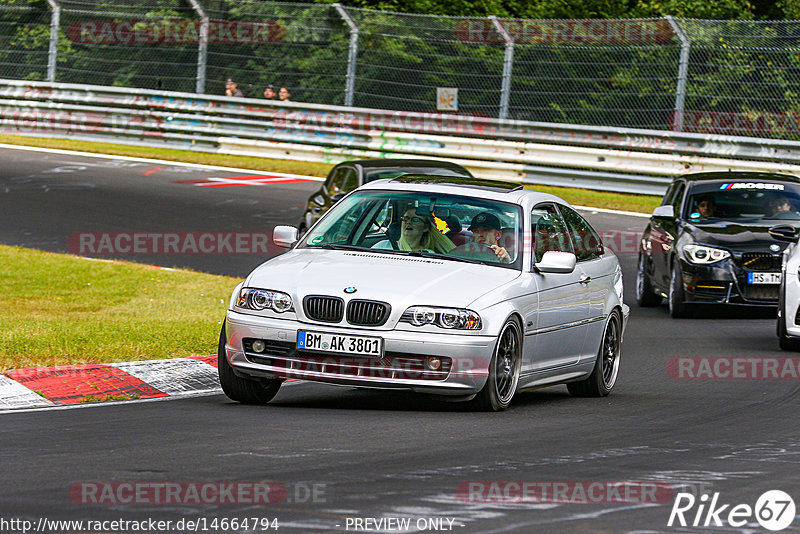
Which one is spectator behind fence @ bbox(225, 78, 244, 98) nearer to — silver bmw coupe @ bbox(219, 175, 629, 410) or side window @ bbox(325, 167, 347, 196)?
side window @ bbox(325, 167, 347, 196)

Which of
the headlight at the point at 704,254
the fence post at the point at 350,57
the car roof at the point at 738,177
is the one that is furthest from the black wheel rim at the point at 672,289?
the fence post at the point at 350,57

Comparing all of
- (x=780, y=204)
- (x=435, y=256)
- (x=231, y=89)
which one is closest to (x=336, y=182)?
(x=780, y=204)

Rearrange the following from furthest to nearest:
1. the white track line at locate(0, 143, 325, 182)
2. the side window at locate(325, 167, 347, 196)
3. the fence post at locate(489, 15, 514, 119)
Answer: the white track line at locate(0, 143, 325, 182) → the fence post at locate(489, 15, 514, 119) → the side window at locate(325, 167, 347, 196)

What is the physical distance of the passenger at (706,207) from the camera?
54.6 feet

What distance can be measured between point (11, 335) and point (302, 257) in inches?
129

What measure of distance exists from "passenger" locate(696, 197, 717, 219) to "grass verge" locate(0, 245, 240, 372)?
17.7 ft

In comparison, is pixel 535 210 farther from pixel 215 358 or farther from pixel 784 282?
pixel 784 282

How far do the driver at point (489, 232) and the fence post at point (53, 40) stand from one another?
24.0m

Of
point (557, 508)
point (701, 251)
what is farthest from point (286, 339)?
point (701, 251)

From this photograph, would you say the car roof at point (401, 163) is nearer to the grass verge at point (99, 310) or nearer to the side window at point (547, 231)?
the grass verge at point (99, 310)

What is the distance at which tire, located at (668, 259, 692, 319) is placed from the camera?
1600 centimetres

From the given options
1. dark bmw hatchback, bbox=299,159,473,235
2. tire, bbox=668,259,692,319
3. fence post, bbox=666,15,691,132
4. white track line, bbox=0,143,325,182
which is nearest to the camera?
tire, bbox=668,259,692,319

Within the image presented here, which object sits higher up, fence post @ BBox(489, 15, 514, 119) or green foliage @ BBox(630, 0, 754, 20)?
green foliage @ BBox(630, 0, 754, 20)

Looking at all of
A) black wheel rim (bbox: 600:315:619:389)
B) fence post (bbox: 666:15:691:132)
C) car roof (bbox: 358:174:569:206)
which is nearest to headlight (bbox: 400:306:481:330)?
car roof (bbox: 358:174:569:206)
